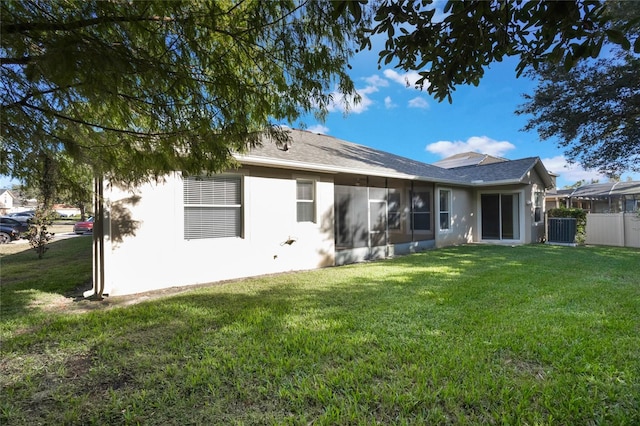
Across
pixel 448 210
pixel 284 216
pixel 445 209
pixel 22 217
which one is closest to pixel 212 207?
pixel 284 216

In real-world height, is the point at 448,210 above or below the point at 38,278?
above

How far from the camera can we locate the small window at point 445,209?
1302cm

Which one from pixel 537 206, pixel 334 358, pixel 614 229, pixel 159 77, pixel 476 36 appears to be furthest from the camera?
pixel 537 206

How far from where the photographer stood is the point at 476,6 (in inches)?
89.6

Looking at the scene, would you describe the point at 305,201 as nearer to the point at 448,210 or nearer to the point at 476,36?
the point at 476,36

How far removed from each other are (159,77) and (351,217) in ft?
24.1

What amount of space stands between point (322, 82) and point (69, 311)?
205 inches

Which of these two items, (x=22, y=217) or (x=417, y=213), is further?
(x=22, y=217)

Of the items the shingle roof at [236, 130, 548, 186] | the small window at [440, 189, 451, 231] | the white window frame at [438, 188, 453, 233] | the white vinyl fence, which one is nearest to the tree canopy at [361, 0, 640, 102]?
the shingle roof at [236, 130, 548, 186]

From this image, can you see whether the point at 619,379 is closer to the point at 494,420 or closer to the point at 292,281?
the point at 494,420

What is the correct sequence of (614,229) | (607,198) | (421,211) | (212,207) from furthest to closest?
(607,198) < (614,229) < (421,211) < (212,207)

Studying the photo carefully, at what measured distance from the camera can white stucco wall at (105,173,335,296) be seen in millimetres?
5914

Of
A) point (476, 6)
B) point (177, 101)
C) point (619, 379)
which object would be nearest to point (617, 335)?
point (619, 379)

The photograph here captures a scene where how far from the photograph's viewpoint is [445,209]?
13.2 m
